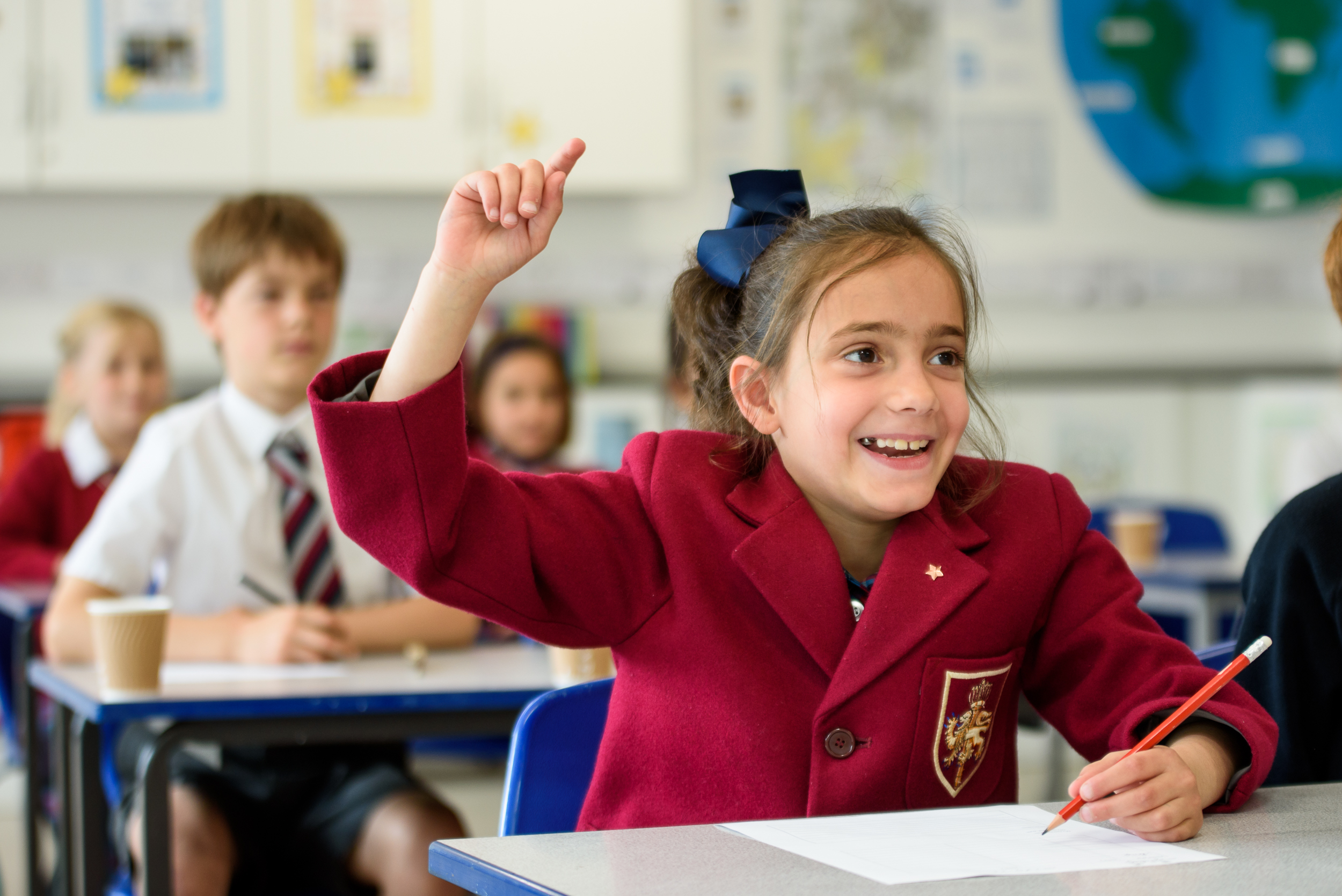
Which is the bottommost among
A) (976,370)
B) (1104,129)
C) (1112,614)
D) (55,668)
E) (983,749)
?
(55,668)

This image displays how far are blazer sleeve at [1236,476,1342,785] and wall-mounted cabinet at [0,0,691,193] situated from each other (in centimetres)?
334

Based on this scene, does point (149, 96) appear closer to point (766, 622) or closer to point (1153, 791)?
point (766, 622)

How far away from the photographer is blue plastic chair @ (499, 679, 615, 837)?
1.23m

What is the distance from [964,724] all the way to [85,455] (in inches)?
104

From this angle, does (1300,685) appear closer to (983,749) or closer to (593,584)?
(983,749)

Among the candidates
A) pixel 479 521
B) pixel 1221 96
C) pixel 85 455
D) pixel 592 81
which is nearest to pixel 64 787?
pixel 479 521

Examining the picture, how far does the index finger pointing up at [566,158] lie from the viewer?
108 cm

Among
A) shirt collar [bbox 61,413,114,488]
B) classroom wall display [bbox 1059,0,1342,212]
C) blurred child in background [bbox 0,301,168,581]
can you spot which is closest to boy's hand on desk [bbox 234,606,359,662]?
blurred child in background [bbox 0,301,168,581]

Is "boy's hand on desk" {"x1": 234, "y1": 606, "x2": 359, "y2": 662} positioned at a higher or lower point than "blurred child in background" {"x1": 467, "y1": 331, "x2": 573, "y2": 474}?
lower

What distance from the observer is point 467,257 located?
1.06 metres

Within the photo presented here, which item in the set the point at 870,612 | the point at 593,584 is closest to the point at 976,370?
the point at 870,612

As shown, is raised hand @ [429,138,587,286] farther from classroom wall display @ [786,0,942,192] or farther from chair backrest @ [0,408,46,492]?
classroom wall display @ [786,0,942,192]

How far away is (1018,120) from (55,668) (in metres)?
4.04

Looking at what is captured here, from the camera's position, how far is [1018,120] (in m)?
5.05
